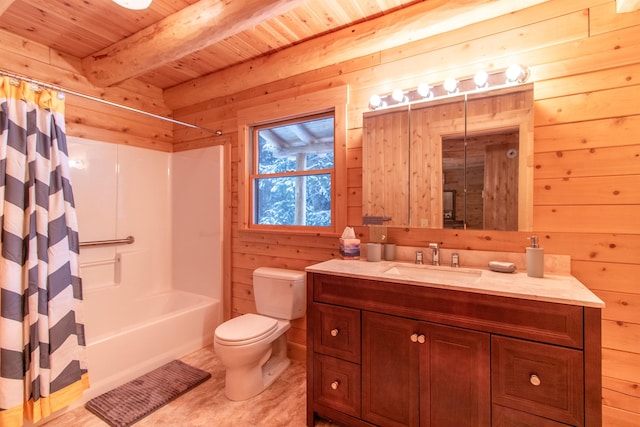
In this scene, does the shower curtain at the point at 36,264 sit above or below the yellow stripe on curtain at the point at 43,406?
above

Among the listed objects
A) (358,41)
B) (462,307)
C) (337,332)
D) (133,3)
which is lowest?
(337,332)

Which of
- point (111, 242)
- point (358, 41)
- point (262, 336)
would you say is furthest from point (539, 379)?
point (111, 242)

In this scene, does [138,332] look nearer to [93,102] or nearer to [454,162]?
[93,102]

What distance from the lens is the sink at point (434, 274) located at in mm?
1419

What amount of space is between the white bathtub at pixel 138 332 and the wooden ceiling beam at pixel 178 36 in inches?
75.2

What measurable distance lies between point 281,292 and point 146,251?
1658mm

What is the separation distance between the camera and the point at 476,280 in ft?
4.68

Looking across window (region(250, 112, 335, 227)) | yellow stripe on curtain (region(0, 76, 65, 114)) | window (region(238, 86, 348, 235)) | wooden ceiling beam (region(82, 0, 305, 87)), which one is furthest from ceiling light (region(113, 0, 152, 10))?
window (region(250, 112, 335, 227))

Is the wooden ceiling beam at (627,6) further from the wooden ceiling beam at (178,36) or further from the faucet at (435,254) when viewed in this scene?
the wooden ceiling beam at (178,36)

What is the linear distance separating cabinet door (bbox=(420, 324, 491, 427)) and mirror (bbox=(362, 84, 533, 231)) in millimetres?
705

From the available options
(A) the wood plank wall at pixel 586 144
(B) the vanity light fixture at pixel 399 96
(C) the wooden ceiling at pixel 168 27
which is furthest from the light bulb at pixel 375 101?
(C) the wooden ceiling at pixel 168 27

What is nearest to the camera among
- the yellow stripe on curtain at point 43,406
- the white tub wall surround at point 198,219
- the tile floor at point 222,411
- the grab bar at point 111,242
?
the yellow stripe on curtain at point 43,406

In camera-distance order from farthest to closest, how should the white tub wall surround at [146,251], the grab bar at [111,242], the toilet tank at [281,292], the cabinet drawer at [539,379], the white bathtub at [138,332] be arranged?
the grab bar at [111,242] < the white tub wall surround at [146,251] < the toilet tank at [281,292] < the white bathtub at [138,332] < the cabinet drawer at [539,379]

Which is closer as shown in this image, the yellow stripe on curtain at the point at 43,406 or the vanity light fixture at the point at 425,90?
the yellow stripe on curtain at the point at 43,406
